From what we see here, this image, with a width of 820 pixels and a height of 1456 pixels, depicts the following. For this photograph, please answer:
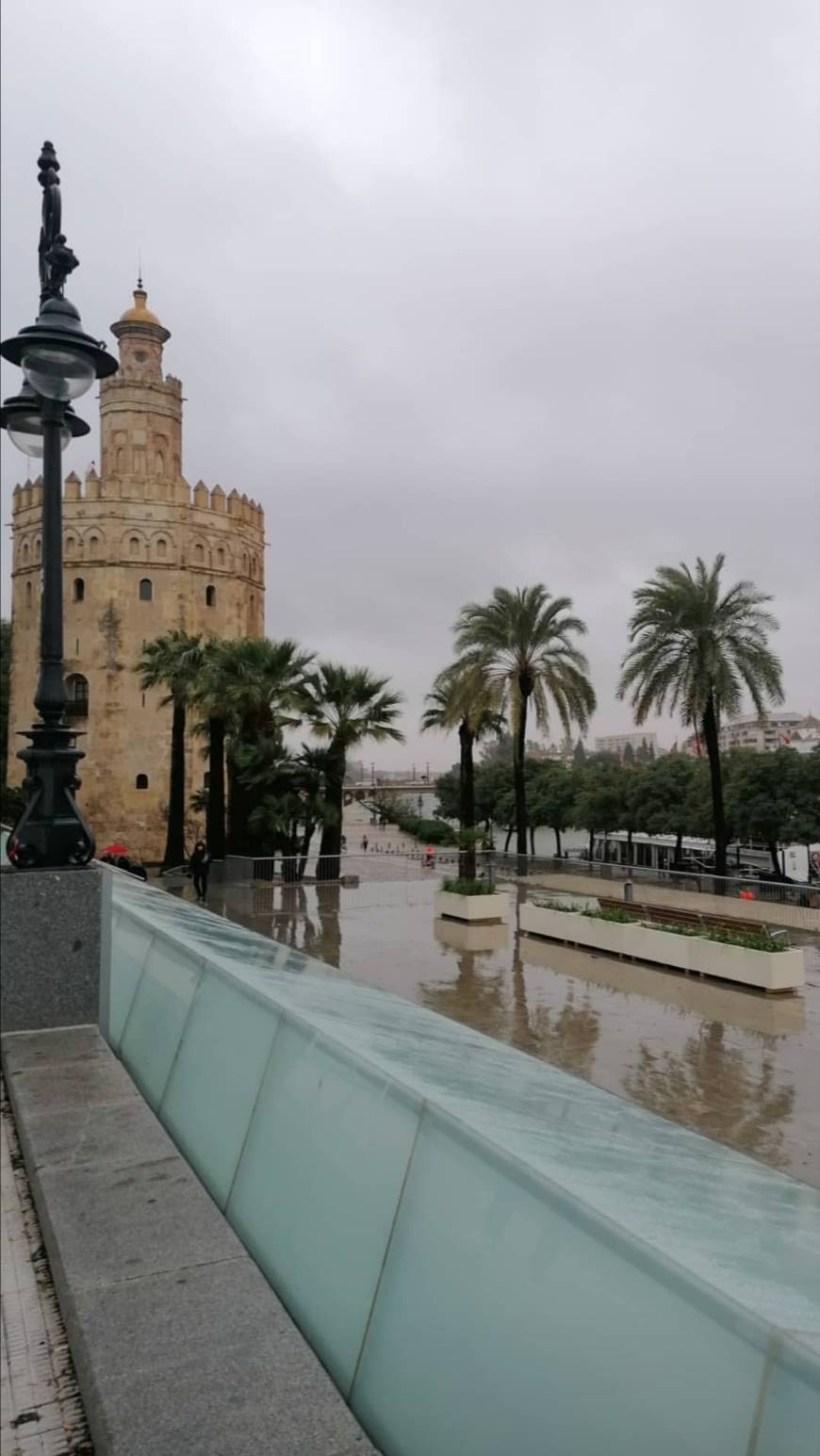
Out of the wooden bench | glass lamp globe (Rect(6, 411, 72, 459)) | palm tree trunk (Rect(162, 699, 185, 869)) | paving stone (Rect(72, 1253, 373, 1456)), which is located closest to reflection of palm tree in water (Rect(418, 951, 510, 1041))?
the wooden bench

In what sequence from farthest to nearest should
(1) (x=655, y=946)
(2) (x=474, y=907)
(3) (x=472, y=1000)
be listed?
A: (2) (x=474, y=907) → (1) (x=655, y=946) → (3) (x=472, y=1000)

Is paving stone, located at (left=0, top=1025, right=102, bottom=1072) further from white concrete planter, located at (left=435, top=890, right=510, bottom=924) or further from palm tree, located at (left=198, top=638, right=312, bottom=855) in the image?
palm tree, located at (left=198, top=638, right=312, bottom=855)

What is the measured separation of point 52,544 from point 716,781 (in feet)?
57.3

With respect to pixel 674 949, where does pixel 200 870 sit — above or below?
above

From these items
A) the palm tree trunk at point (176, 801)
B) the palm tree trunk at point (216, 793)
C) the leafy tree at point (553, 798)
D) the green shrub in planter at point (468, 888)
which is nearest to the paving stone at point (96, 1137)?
the green shrub in planter at point (468, 888)

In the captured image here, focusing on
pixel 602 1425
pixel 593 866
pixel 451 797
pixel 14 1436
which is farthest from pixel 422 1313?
pixel 451 797

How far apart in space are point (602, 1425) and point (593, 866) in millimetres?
21688

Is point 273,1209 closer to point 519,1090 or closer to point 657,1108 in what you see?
point 519,1090

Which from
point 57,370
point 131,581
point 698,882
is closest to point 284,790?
point 698,882

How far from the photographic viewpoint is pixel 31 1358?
2.74 metres

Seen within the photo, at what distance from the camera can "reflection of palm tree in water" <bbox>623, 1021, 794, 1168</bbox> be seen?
7441 millimetres

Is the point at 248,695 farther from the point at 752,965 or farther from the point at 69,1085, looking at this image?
the point at 69,1085

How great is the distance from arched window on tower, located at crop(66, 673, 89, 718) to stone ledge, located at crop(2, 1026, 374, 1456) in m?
40.3

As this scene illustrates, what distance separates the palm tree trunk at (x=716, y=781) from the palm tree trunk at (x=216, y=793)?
13.1 meters
